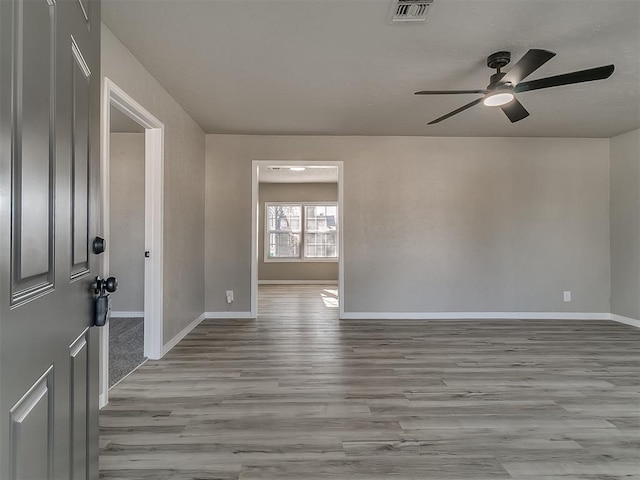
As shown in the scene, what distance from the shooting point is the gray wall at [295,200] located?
8.38m

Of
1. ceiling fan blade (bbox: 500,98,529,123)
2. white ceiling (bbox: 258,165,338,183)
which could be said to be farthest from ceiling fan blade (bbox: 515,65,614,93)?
white ceiling (bbox: 258,165,338,183)

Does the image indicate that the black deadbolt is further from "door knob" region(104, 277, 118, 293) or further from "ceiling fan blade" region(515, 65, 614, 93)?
"ceiling fan blade" region(515, 65, 614, 93)

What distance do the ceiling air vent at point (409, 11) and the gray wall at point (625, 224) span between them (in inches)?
158

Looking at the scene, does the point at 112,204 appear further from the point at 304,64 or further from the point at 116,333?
the point at 304,64

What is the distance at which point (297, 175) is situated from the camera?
736 cm

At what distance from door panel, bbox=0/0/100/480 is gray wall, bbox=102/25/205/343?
156 centimetres

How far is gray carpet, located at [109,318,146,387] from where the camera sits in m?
2.81

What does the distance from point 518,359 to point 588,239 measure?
2.68 meters

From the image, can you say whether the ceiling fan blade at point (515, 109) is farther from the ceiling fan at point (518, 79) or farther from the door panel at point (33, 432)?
the door panel at point (33, 432)

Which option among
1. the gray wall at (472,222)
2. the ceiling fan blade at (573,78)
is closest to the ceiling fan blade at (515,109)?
the ceiling fan blade at (573,78)

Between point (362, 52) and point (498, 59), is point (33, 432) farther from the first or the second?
point (498, 59)

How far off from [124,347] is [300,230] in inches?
215

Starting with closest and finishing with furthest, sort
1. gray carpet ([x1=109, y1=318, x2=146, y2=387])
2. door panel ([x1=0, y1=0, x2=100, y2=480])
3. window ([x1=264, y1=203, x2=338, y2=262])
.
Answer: door panel ([x1=0, y1=0, x2=100, y2=480]) → gray carpet ([x1=109, y1=318, x2=146, y2=387]) → window ([x1=264, y1=203, x2=338, y2=262])

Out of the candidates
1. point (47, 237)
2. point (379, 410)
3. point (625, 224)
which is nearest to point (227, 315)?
point (379, 410)
